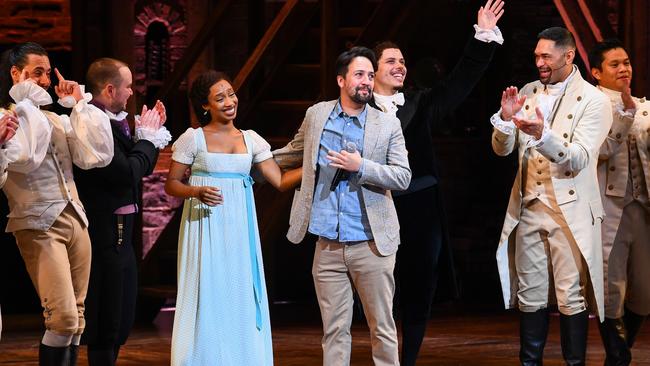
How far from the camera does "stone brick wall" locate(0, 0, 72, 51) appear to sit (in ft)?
33.2

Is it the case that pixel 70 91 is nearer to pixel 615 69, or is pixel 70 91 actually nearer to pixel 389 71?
pixel 389 71

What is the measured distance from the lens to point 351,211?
224 inches

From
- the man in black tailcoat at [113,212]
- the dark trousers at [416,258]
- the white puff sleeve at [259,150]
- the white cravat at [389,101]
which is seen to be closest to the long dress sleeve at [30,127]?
the man in black tailcoat at [113,212]

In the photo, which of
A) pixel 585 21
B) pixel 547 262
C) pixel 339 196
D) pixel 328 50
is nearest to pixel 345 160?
pixel 339 196

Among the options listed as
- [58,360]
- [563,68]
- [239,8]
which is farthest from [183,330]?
[239,8]

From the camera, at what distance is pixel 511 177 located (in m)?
11.6

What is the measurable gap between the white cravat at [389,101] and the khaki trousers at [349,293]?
32.8 inches

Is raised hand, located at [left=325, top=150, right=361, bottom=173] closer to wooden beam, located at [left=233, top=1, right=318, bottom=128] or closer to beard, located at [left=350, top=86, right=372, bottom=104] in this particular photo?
beard, located at [left=350, top=86, right=372, bottom=104]

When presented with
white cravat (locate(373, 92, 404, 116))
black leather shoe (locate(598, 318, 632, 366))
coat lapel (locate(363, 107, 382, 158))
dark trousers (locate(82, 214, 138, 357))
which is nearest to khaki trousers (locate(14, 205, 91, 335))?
dark trousers (locate(82, 214, 138, 357))

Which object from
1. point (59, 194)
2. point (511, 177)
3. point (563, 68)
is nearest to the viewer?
point (59, 194)

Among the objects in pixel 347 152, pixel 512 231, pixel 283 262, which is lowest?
pixel 283 262

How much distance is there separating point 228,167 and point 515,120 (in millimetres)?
1218

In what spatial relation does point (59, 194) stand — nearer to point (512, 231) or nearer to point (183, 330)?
point (183, 330)

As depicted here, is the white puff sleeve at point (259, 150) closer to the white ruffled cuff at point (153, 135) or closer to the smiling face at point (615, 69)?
the white ruffled cuff at point (153, 135)
